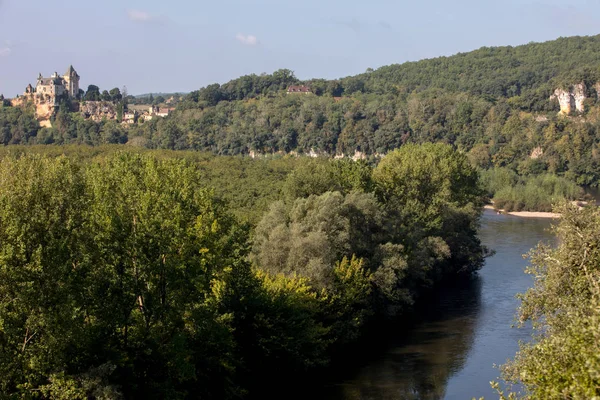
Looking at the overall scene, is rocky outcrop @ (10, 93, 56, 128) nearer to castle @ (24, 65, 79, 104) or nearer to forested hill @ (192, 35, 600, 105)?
castle @ (24, 65, 79, 104)

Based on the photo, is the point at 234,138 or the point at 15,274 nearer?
the point at 15,274

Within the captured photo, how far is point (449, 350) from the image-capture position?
37250 mm

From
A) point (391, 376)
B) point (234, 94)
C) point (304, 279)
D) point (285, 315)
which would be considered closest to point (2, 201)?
point (285, 315)

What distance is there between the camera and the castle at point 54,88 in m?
168

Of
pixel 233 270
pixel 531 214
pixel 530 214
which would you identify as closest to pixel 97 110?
pixel 530 214

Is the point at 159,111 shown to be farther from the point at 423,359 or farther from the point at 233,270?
the point at 233,270

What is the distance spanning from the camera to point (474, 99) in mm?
154000

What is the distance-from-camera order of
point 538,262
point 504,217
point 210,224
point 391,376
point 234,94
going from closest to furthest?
point 538,262, point 210,224, point 391,376, point 504,217, point 234,94

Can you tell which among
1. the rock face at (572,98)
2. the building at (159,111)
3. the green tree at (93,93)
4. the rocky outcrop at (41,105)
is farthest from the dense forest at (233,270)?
the green tree at (93,93)

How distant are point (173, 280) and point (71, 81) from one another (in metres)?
165

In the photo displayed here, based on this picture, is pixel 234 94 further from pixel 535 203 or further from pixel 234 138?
pixel 535 203

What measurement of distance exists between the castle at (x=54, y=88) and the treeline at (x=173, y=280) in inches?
5295

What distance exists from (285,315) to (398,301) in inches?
511

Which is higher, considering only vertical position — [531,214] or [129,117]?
[129,117]
